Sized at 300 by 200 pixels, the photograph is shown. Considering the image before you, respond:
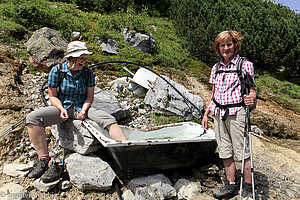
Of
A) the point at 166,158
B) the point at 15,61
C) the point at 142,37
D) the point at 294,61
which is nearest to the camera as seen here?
the point at 166,158

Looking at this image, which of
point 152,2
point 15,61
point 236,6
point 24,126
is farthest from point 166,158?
point 152,2

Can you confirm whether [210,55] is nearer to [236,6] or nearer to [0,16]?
[236,6]

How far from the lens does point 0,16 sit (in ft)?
18.3

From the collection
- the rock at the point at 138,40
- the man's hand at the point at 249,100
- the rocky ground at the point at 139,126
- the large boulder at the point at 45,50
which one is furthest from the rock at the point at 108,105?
the rock at the point at 138,40

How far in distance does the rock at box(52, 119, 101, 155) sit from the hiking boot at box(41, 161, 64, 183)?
0.34 m

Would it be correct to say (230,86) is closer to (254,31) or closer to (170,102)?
(170,102)

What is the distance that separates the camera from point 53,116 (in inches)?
91.4

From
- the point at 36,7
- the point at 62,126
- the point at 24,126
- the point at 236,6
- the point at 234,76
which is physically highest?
the point at 236,6

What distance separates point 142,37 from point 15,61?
4.01 meters

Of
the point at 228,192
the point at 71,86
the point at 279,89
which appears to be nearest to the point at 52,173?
the point at 71,86

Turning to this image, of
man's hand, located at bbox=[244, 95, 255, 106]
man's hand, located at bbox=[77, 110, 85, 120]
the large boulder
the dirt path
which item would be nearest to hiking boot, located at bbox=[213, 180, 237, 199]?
the dirt path

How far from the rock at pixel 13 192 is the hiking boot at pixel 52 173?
0.68 feet

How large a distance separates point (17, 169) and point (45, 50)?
2.96 meters

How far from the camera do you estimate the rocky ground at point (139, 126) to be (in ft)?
8.14
